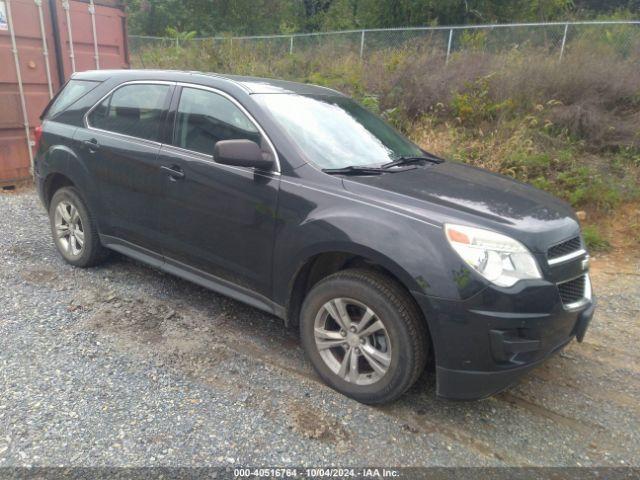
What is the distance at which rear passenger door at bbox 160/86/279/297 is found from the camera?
3307mm

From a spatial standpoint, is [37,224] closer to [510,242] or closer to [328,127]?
[328,127]

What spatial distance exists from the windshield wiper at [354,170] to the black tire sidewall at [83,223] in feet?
8.22

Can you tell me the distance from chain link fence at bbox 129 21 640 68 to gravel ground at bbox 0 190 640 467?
715 centimetres

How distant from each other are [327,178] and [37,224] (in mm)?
4570

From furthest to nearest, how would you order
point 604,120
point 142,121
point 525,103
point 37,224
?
point 525,103, point 604,120, point 37,224, point 142,121

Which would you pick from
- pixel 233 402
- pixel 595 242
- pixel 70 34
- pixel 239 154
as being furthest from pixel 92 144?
pixel 595 242

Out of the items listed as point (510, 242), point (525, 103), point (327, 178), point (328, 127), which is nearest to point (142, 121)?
point (328, 127)

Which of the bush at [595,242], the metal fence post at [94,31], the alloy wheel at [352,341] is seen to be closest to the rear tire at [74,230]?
the alloy wheel at [352,341]

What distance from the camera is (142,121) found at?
4.07 m

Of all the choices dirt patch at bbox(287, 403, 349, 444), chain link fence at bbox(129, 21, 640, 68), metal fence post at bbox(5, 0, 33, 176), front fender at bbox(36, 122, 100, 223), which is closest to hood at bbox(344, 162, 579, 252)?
dirt patch at bbox(287, 403, 349, 444)

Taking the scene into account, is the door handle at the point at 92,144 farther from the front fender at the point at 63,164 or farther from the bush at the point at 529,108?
the bush at the point at 529,108

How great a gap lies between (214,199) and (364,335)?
1399 millimetres

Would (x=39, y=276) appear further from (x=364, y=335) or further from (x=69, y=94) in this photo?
(x=364, y=335)

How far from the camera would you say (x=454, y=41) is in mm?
10977
